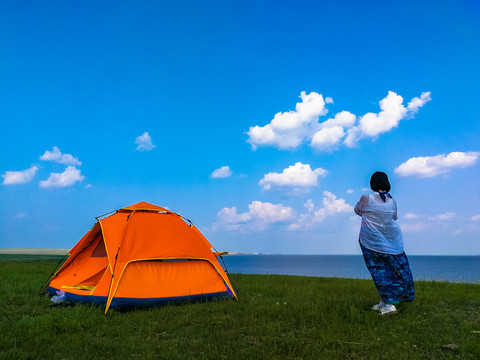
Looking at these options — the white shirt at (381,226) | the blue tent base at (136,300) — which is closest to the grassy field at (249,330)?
the blue tent base at (136,300)

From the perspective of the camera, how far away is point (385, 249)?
6.30 metres

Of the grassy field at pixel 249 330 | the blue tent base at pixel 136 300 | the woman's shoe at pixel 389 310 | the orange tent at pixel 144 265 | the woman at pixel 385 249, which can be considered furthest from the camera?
the orange tent at pixel 144 265

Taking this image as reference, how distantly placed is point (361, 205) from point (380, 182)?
55 centimetres

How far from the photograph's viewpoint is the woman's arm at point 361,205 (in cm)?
651

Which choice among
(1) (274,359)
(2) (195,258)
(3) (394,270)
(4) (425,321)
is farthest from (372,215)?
(2) (195,258)

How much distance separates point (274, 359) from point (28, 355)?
3.20 meters

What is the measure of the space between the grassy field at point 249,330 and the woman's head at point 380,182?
7.43 ft

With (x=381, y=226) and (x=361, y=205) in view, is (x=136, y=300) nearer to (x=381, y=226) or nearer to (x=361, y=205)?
(x=361, y=205)

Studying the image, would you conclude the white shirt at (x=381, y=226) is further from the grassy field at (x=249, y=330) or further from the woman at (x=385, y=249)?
the grassy field at (x=249, y=330)

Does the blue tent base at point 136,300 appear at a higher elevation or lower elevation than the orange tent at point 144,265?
lower

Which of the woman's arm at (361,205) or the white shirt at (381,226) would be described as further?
the woman's arm at (361,205)

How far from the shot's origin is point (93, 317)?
6.36 meters

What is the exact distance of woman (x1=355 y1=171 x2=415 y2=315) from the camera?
6.31m

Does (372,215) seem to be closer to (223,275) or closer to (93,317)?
(223,275)
